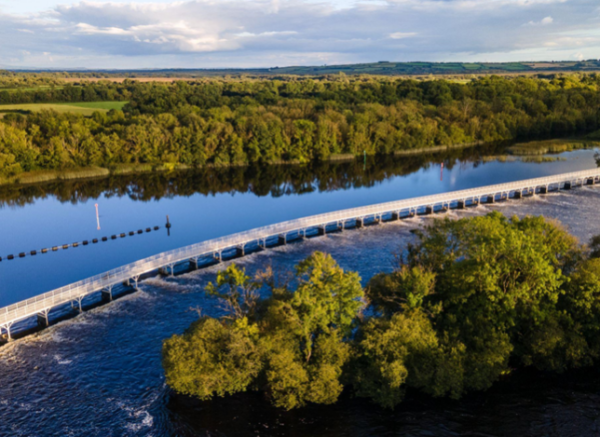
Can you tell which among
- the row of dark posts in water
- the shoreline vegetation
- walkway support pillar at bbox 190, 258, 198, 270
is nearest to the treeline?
walkway support pillar at bbox 190, 258, 198, 270

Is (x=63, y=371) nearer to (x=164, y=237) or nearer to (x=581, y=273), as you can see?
(x=164, y=237)

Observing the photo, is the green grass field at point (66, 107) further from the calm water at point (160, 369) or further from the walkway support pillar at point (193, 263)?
the walkway support pillar at point (193, 263)

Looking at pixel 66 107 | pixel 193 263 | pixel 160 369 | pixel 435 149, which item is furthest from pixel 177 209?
pixel 66 107

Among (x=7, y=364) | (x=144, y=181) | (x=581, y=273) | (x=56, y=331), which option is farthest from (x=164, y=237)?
(x=581, y=273)

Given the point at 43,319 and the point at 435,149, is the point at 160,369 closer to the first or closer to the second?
the point at 43,319

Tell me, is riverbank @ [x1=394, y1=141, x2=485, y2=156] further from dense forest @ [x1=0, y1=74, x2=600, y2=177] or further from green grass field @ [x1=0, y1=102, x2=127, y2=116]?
green grass field @ [x1=0, y1=102, x2=127, y2=116]

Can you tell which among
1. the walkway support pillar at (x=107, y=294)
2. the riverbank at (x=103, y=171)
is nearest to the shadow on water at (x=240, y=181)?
the riverbank at (x=103, y=171)
